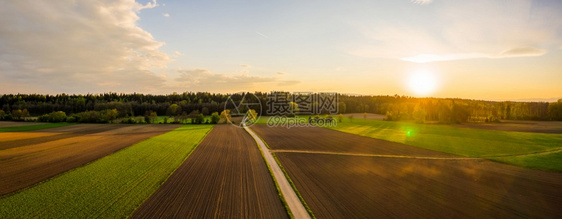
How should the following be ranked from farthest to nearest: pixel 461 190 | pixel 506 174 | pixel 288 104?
pixel 288 104 < pixel 506 174 < pixel 461 190

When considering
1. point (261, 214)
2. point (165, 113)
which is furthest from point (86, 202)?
point (165, 113)

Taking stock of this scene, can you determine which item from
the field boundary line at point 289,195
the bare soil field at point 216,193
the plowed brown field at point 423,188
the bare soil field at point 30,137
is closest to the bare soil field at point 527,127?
the plowed brown field at point 423,188

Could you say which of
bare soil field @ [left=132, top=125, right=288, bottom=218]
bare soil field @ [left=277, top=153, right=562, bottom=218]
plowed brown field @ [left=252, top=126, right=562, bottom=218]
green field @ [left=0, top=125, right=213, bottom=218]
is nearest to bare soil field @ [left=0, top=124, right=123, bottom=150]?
green field @ [left=0, top=125, right=213, bottom=218]

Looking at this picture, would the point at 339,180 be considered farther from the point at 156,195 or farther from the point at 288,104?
the point at 288,104

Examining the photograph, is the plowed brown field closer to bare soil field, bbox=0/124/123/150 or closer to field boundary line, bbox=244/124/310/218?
field boundary line, bbox=244/124/310/218

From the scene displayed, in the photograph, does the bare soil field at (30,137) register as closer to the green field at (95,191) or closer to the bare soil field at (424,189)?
the green field at (95,191)
